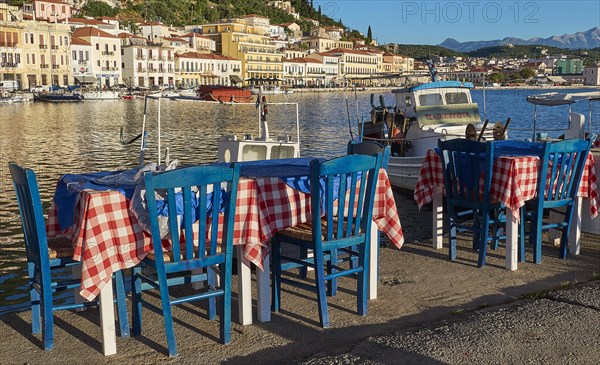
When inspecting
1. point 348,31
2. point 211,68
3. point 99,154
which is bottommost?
point 99,154

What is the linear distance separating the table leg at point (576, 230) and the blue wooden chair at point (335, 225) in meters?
2.69

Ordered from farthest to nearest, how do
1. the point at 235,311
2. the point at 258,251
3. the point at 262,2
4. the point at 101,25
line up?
the point at 262,2 < the point at 101,25 < the point at 235,311 < the point at 258,251

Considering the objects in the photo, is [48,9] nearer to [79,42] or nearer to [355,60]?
[79,42]

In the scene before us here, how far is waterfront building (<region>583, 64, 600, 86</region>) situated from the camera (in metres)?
117

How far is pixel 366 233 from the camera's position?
461 cm

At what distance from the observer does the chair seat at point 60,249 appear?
13.9 feet

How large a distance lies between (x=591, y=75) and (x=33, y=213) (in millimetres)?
132897

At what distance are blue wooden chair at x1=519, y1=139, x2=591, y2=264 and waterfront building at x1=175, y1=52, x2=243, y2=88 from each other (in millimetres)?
87595

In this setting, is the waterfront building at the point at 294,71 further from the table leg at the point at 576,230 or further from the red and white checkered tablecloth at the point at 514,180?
the red and white checkered tablecloth at the point at 514,180

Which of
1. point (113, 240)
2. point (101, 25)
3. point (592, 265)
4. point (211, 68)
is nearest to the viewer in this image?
point (113, 240)

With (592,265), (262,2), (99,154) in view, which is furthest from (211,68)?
(592,265)

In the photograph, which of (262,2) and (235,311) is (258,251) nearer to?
(235,311)

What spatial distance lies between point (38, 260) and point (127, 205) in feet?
2.16

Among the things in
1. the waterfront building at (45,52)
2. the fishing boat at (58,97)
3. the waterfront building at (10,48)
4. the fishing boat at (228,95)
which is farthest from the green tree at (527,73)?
the waterfront building at (10,48)
